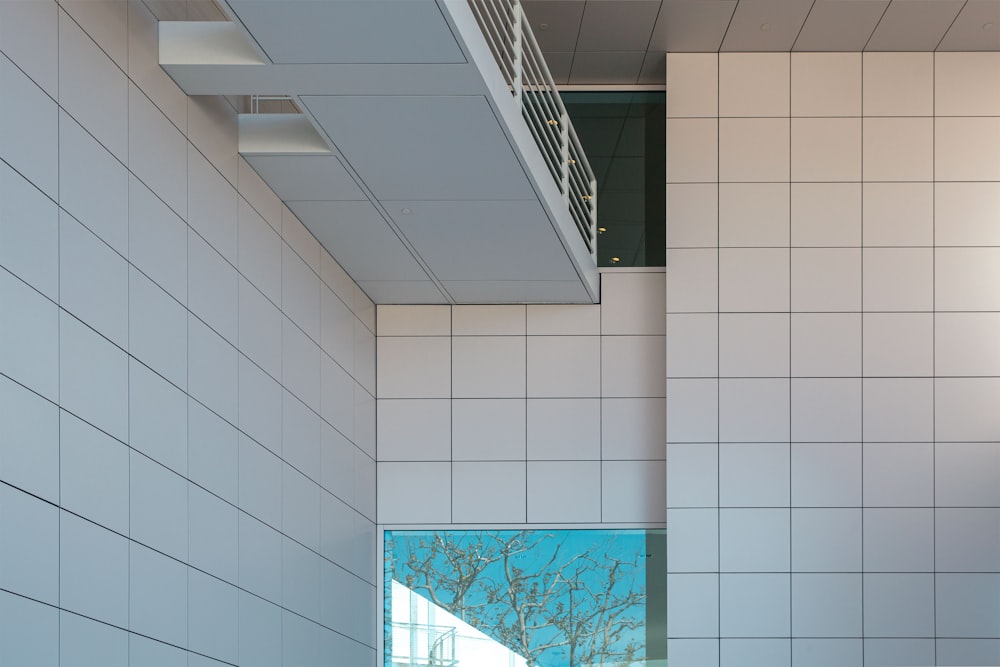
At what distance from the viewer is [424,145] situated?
24.7 feet

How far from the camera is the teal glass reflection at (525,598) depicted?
1121 centimetres

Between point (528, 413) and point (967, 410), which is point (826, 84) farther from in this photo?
point (528, 413)

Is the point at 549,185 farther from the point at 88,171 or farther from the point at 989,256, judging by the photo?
the point at 989,256

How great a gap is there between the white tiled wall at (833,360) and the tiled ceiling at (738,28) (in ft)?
0.69

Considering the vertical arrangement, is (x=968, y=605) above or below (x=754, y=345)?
below

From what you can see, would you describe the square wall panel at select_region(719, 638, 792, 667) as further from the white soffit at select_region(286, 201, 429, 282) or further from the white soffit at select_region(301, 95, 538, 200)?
the white soffit at select_region(301, 95, 538, 200)

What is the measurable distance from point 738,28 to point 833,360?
10.5ft

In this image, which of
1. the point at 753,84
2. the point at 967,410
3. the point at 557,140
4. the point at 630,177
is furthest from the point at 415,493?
the point at 967,410

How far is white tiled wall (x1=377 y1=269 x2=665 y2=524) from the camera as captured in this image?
11.4 meters

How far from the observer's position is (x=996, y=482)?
1072 centimetres

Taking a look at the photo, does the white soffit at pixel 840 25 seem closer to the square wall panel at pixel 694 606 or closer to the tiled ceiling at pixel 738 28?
the tiled ceiling at pixel 738 28

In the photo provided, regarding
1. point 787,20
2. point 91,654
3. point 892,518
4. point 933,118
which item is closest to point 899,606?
point 892,518

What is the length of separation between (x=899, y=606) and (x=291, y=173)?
667 cm

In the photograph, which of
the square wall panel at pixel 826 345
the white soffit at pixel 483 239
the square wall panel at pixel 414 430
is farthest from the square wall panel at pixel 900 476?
the square wall panel at pixel 414 430
